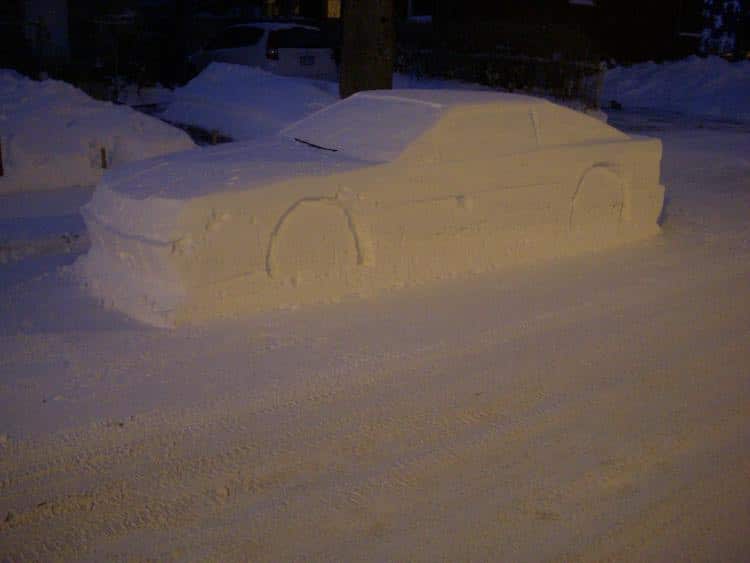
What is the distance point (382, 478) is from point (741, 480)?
5.52 ft

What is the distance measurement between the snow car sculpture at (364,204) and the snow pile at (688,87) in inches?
520

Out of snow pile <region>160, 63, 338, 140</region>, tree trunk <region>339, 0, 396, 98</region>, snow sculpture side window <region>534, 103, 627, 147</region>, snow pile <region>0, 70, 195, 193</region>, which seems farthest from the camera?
snow pile <region>160, 63, 338, 140</region>

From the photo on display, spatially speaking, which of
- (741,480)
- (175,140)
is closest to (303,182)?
(741,480)

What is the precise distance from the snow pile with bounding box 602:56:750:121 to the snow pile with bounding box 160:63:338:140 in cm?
943

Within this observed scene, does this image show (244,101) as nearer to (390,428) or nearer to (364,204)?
(364,204)

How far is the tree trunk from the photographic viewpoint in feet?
35.0

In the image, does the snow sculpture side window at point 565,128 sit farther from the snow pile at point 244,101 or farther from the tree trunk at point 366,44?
the snow pile at point 244,101

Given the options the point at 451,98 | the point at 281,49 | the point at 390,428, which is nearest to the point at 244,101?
the point at 281,49

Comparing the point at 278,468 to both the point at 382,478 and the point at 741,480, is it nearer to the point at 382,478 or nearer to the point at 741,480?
the point at 382,478

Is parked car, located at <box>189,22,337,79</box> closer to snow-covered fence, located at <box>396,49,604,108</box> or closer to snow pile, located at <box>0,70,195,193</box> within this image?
snow-covered fence, located at <box>396,49,604,108</box>

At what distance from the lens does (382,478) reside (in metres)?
3.70

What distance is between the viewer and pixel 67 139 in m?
9.81

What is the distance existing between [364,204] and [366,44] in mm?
5579

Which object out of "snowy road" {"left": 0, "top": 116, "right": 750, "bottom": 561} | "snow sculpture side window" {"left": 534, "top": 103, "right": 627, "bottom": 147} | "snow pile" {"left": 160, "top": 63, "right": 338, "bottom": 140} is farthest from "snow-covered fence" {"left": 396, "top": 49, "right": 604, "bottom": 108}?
"snowy road" {"left": 0, "top": 116, "right": 750, "bottom": 561}
